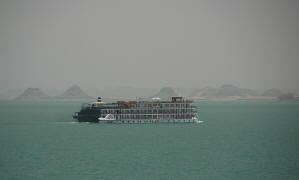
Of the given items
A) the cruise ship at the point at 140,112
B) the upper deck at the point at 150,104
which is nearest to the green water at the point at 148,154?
the cruise ship at the point at 140,112

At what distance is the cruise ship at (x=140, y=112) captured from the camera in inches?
4993

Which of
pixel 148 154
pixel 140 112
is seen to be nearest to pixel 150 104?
pixel 140 112

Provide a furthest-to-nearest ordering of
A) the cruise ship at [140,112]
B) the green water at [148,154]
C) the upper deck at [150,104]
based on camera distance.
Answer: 1. the cruise ship at [140,112]
2. the upper deck at [150,104]
3. the green water at [148,154]

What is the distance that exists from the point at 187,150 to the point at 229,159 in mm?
11262

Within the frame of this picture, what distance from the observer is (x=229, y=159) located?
235ft

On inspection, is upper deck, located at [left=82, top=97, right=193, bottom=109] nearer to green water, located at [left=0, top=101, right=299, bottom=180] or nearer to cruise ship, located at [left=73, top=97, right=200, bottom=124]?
cruise ship, located at [left=73, top=97, right=200, bottom=124]

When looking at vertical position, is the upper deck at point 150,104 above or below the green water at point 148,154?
above

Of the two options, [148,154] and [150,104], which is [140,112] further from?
[148,154]

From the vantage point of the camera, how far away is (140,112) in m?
128

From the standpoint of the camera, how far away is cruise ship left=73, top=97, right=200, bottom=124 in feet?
416

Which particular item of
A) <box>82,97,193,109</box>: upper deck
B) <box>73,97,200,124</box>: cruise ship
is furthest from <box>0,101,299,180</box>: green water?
<box>82,97,193,109</box>: upper deck

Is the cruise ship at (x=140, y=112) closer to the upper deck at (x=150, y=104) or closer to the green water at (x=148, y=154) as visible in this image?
the upper deck at (x=150, y=104)

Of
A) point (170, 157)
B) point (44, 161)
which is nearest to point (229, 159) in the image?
point (170, 157)

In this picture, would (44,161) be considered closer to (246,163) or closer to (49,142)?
(49,142)
